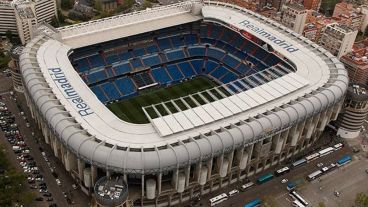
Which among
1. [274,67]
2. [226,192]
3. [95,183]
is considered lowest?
[226,192]

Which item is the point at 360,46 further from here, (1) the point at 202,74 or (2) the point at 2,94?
(2) the point at 2,94

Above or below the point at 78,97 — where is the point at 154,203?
below

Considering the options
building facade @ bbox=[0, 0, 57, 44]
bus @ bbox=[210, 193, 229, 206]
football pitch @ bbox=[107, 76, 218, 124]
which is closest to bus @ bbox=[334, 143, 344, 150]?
bus @ bbox=[210, 193, 229, 206]

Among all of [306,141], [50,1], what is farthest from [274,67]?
[50,1]

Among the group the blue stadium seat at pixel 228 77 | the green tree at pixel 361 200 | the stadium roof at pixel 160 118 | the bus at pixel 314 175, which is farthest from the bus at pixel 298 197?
the blue stadium seat at pixel 228 77

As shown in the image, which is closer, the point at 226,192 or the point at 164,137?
the point at 164,137

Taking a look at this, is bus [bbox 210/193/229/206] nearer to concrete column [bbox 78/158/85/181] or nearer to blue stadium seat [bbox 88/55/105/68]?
concrete column [bbox 78/158/85/181]

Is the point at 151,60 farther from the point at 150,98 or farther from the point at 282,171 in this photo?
the point at 282,171

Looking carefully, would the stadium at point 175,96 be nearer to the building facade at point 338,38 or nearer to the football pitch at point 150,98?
the football pitch at point 150,98
